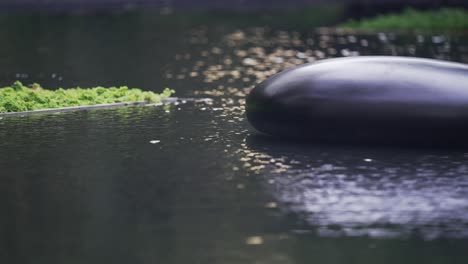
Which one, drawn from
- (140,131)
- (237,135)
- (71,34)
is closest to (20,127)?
(140,131)

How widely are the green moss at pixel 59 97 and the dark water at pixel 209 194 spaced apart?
590 millimetres

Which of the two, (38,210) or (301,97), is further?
(301,97)

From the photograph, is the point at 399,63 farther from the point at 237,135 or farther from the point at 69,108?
the point at 69,108

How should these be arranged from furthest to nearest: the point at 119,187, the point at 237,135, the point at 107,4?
1. the point at 107,4
2. the point at 237,135
3. the point at 119,187

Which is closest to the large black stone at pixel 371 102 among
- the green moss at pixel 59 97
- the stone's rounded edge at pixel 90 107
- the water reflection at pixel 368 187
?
the water reflection at pixel 368 187

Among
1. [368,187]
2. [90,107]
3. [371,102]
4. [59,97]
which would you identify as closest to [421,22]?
[59,97]

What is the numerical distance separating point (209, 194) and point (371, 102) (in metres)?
3.35

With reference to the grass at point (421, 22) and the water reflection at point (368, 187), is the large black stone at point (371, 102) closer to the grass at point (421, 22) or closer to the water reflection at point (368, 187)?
the water reflection at point (368, 187)

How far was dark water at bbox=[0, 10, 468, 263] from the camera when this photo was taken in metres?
8.54

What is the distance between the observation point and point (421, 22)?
131ft

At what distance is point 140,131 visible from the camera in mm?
14406

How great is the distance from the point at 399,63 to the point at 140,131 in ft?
12.3

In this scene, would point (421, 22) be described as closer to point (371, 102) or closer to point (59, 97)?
point (59, 97)

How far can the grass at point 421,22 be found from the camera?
38688 millimetres
